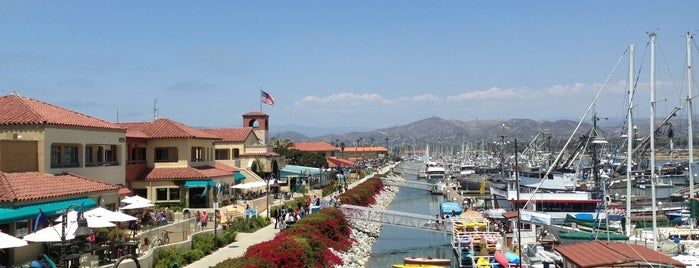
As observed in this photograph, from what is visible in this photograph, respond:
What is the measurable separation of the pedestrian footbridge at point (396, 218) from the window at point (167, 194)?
14.1m

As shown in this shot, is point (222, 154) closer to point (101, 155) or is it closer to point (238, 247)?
point (101, 155)

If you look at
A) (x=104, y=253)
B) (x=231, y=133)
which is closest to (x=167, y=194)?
(x=104, y=253)

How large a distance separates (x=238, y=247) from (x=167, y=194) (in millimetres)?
14789

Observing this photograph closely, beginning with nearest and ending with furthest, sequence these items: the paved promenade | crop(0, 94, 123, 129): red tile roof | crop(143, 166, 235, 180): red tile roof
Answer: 1. the paved promenade
2. crop(0, 94, 123, 129): red tile roof
3. crop(143, 166, 235, 180): red tile roof

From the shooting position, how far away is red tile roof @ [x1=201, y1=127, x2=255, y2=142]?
7081 centimetres

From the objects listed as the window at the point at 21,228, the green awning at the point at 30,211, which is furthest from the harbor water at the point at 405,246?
the window at the point at 21,228

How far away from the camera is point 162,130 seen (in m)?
51.8

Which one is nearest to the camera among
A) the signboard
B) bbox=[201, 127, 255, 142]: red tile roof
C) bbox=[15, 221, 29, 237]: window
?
bbox=[15, 221, 29, 237]: window

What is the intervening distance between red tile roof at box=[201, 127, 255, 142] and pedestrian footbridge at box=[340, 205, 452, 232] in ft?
64.6

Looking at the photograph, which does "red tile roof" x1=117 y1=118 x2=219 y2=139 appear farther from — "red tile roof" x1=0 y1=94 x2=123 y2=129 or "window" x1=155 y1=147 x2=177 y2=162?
"red tile roof" x1=0 y1=94 x2=123 y2=129

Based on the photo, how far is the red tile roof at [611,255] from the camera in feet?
76.8

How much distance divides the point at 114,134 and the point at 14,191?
1382 centimetres

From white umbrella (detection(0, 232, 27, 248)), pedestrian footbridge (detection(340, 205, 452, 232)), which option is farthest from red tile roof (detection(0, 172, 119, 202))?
pedestrian footbridge (detection(340, 205, 452, 232))

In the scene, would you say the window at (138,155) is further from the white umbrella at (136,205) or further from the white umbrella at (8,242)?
the white umbrella at (8,242)
